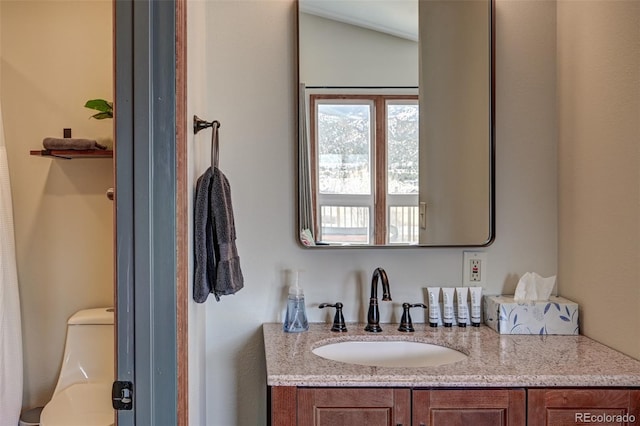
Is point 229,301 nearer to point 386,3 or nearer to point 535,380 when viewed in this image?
point 535,380

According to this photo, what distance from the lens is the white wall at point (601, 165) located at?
1.49m

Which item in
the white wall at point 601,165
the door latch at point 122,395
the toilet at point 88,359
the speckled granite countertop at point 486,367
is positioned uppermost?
the white wall at point 601,165

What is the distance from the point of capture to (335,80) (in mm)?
1916

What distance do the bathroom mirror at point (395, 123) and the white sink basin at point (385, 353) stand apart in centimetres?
38

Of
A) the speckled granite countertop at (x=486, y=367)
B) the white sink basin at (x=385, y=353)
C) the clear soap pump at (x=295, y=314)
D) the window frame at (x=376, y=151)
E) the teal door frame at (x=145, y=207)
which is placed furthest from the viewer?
the window frame at (x=376, y=151)

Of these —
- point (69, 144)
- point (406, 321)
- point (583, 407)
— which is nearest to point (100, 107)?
point (69, 144)

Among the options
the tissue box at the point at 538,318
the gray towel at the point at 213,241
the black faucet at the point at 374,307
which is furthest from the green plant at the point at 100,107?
the tissue box at the point at 538,318

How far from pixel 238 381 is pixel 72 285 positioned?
92 centimetres

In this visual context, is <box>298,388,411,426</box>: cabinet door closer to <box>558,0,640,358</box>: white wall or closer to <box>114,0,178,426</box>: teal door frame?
<box>114,0,178,426</box>: teal door frame

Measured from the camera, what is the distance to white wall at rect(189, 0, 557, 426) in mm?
1923

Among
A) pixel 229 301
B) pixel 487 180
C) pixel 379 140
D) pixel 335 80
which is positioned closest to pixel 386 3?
pixel 335 80

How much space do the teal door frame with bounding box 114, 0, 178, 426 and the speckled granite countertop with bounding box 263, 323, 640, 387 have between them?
0.34m

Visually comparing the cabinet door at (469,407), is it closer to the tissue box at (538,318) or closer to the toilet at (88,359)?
the tissue box at (538,318)

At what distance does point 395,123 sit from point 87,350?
157cm
